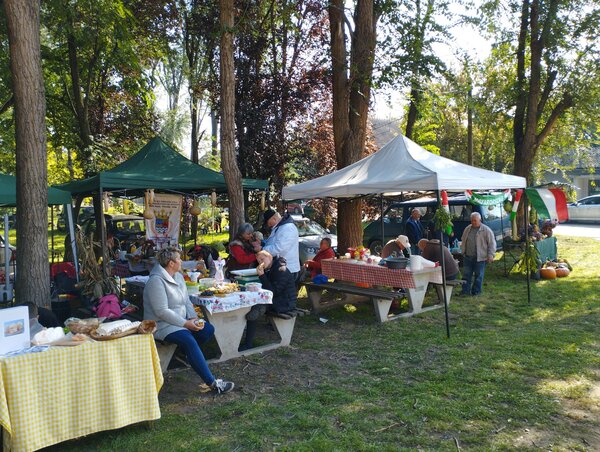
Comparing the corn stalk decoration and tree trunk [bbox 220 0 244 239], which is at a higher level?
tree trunk [bbox 220 0 244 239]

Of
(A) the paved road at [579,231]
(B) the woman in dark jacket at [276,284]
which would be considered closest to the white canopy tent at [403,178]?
(B) the woman in dark jacket at [276,284]

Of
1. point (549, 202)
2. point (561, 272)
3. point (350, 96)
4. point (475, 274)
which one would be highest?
point (350, 96)

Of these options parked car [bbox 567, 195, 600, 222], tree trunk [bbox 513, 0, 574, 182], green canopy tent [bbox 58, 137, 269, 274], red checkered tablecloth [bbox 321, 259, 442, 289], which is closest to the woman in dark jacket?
red checkered tablecloth [bbox 321, 259, 442, 289]

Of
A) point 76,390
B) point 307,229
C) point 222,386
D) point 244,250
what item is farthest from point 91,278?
point 307,229

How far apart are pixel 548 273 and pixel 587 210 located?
17.3 meters

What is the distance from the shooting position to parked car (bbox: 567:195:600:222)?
80.0ft

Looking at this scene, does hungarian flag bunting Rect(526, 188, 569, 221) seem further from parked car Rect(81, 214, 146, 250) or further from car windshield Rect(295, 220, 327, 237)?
parked car Rect(81, 214, 146, 250)

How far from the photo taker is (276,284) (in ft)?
20.0

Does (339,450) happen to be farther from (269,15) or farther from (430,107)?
(269,15)

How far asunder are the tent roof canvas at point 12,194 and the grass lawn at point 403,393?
4451 millimetres

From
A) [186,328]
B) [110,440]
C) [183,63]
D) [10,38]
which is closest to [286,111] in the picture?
[183,63]

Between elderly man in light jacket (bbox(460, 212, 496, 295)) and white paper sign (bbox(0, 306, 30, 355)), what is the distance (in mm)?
7177

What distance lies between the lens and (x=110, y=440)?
379 centimetres

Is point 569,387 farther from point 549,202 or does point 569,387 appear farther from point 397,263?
point 549,202
